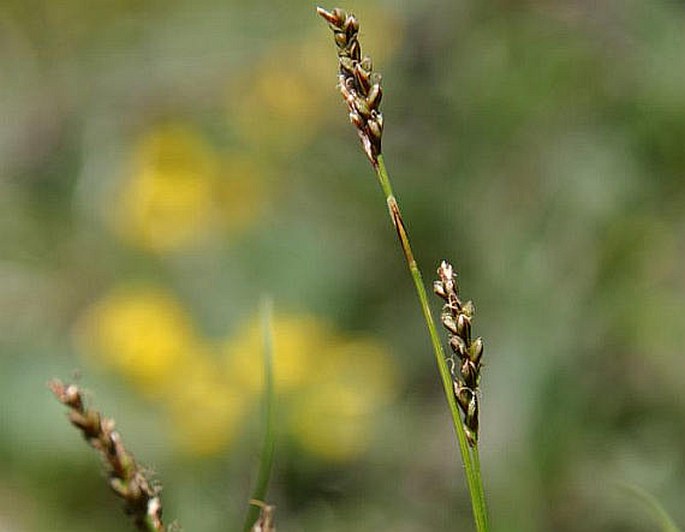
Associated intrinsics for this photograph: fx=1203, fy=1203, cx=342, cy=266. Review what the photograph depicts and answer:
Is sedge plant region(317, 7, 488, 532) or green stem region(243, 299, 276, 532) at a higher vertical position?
sedge plant region(317, 7, 488, 532)

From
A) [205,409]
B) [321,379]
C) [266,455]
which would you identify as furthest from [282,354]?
[266,455]

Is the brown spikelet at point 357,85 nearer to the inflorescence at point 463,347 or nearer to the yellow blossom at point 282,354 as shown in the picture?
the inflorescence at point 463,347

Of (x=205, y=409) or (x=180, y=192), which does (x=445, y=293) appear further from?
(x=180, y=192)

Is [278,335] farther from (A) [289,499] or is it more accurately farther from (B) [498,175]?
(B) [498,175]

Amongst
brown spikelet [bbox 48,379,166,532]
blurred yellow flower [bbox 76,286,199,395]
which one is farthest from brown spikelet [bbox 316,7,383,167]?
blurred yellow flower [bbox 76,286,199,395]

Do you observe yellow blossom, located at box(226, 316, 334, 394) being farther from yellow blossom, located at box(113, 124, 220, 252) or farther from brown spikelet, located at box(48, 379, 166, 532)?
brown spikelet, located at box(48, 379, 166, 532)

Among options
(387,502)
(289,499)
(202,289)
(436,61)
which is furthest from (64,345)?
(436,61)

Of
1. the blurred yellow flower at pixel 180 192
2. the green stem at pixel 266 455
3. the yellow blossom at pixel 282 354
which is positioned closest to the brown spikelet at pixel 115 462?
the green stem at pixel 266 455
